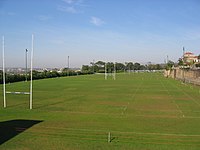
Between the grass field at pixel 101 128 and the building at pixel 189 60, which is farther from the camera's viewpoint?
the building at pixel 189 60

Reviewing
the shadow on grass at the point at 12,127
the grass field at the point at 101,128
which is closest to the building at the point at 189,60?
the grass field at the point at 101,128

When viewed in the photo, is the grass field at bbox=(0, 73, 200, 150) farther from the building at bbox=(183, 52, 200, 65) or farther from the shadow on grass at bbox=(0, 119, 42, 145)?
the building at bbox=(183, 52, 200, 65)

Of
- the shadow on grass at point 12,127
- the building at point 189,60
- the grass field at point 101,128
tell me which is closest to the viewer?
the grass field at point 101,128

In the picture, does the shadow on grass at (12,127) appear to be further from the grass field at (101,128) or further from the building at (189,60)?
the building at (189,60)

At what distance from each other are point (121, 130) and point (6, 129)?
214 inches

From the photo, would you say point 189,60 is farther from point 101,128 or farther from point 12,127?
point 12,127

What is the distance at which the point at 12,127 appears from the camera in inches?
531

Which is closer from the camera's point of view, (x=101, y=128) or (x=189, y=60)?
(x=101, y=128)

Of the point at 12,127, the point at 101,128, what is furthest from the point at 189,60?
the point at 12,127

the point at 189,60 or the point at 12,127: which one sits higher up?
the point at 189,60

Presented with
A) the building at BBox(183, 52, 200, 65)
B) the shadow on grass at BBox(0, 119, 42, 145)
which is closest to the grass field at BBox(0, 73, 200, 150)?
the shadow on grass at BBox(0, 119, 42, 145)

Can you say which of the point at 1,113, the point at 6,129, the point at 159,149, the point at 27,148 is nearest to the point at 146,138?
the point at 159,149

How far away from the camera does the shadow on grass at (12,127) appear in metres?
11.8

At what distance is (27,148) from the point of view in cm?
1023
